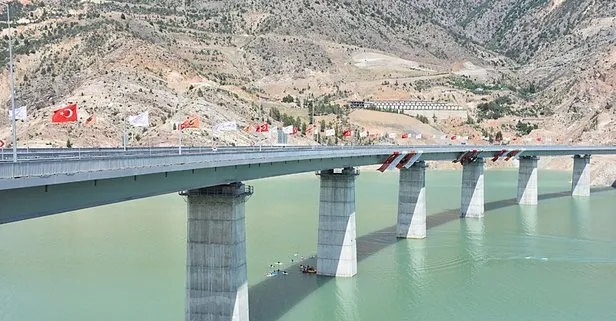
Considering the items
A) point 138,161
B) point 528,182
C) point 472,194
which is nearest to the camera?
point 138,161

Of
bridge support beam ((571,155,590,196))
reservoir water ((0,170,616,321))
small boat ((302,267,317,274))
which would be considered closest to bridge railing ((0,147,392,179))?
reservoir water ((0,170,616,321))

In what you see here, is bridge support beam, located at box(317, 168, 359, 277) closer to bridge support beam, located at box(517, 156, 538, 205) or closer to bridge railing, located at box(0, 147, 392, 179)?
bridge railing, located at box(0, 147, 392, 179)

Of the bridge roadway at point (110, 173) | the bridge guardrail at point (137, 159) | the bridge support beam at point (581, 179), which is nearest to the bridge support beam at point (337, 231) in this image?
the bridge guardrail at point (137, 159)

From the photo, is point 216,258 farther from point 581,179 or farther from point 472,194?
point 581,179

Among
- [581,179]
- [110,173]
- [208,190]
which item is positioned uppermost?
[110,173]

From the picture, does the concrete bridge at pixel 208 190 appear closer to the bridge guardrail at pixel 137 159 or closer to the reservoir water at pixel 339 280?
the bridge guardrail at pixel 137 159

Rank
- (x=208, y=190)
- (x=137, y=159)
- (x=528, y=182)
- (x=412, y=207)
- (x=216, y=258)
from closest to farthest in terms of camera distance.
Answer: (x=137, y=159), (x=216, y=258), (x=208, y=190), (x=412, y=207), (x=528, y=182)

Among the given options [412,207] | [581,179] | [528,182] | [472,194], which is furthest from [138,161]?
[581,179]
